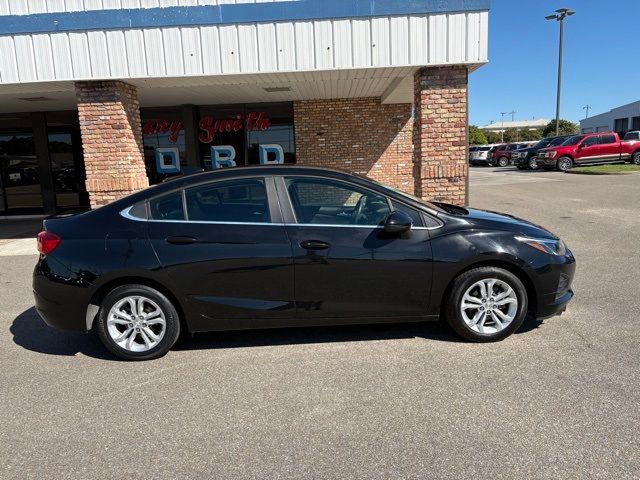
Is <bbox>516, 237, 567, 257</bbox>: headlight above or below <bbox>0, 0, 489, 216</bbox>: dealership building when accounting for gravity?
below

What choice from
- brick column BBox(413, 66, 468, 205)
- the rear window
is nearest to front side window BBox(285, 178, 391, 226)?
brick column BBox(413, 66, 468, 205)

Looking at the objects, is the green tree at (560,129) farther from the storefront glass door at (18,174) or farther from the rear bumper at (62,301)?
the rear bumper at (62,301)

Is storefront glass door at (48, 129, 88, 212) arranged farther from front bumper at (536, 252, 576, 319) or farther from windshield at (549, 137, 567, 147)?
windshield at (549, 137, 567, 147)

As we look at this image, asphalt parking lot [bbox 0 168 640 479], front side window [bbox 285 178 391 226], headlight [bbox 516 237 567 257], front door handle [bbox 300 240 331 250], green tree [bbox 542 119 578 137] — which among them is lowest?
asphalt parking lot [bbox 0 168 640 479]

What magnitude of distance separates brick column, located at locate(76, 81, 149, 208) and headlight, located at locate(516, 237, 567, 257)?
6.55 meters

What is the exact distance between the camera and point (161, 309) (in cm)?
402

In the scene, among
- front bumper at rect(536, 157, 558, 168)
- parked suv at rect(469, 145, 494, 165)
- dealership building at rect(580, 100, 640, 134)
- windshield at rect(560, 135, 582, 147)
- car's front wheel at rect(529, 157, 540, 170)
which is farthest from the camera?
dealership building at rect(580, 100, 640, 134)

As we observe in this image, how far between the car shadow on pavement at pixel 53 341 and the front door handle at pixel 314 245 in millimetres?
1877

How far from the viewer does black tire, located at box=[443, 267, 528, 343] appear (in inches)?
161

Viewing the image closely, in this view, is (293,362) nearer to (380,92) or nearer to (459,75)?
(459,75)

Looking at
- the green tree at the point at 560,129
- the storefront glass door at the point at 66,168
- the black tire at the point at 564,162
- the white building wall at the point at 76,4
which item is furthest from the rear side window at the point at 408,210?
the green tree at the point at 560,129

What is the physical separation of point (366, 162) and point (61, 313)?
10.6m

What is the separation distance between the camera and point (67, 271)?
13.1ft

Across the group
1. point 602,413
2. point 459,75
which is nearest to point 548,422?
point 602,413
